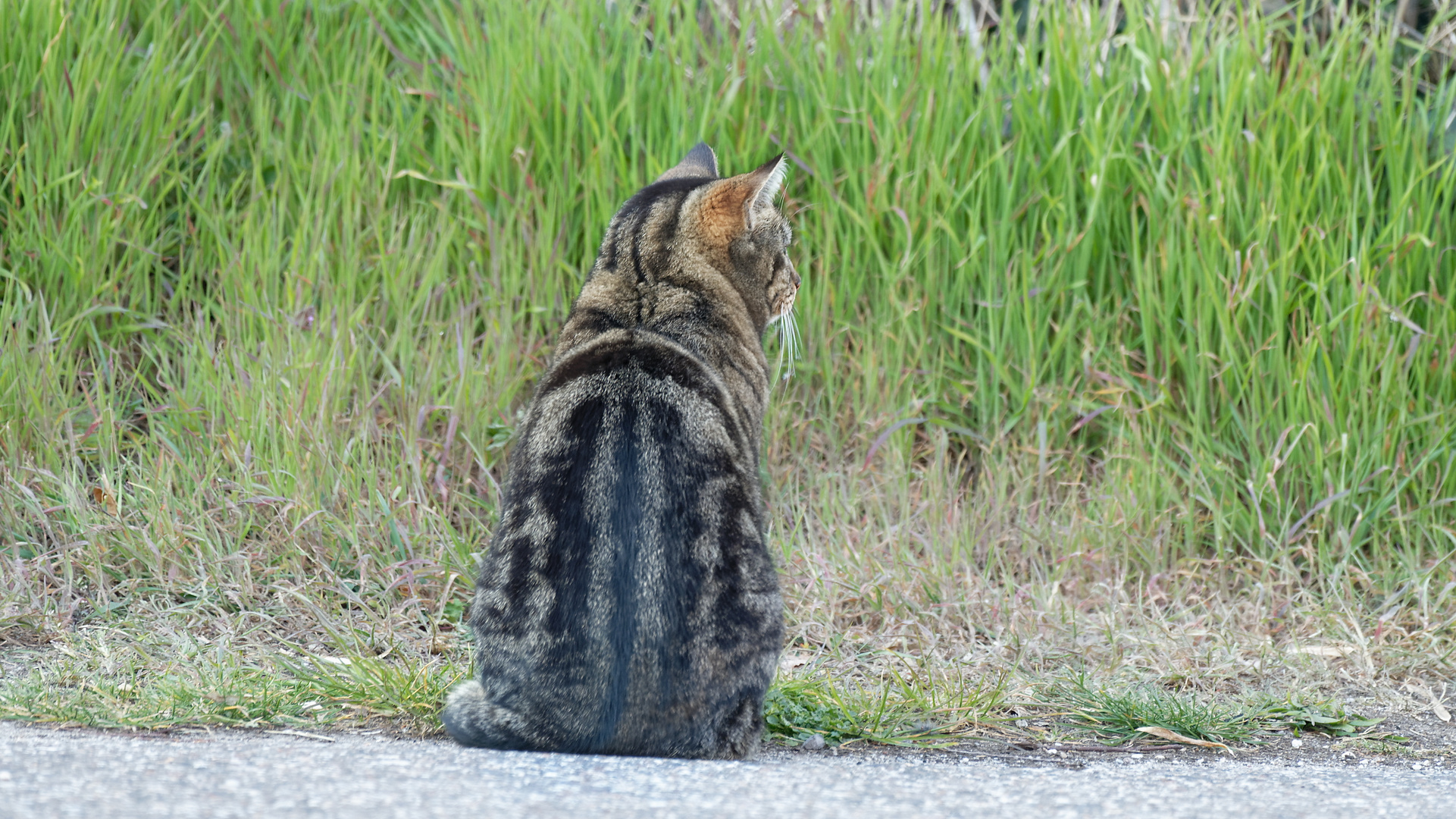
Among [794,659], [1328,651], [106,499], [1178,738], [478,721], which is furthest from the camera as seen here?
[106,499]

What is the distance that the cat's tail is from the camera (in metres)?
2.55

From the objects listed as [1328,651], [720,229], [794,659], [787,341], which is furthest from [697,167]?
[1328,651]

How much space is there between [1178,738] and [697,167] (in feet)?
6.36

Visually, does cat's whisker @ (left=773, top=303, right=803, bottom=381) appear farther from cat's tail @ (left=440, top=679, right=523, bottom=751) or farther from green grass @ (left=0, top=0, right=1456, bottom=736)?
cat's tail @ (left=440, top=679, right=523, bottom=751)

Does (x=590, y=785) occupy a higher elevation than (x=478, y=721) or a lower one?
higher

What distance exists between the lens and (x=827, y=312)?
4.32m

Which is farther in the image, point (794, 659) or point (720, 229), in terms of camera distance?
point (794, 659)

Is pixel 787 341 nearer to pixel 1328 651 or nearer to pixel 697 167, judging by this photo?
pixel 697 167

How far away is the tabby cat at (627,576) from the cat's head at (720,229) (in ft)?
1.12

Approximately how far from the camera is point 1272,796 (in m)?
2.34

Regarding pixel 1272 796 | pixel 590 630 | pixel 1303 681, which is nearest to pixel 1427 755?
pixel 1303 681

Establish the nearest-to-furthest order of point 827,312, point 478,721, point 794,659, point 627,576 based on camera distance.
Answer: point 627,576 → point 478,721 → point 794,659 → point 827,312

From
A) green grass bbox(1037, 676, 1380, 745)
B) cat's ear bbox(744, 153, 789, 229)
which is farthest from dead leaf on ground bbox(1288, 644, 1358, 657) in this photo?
cat's ear bbox(744, 153, 789, 229)

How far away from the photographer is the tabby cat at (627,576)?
8.04ft
